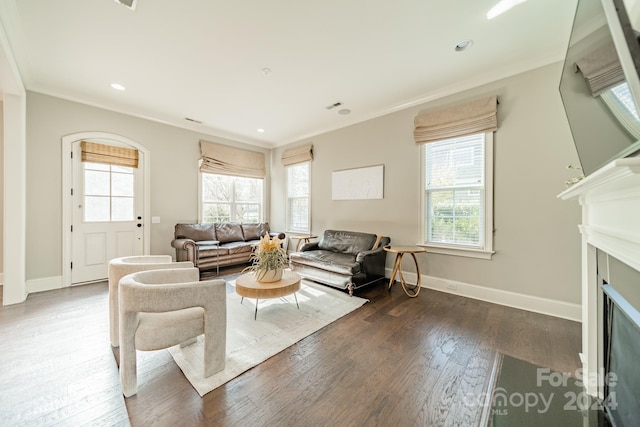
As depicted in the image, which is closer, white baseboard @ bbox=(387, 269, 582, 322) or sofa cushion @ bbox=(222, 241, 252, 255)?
white baseboard @ bbox=(387, 269, 582, 322)

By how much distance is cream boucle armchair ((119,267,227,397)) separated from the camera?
1.48m

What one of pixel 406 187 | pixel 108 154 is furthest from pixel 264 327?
pixel 108 154

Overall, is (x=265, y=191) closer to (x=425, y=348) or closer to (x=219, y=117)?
(x=219, y=117)

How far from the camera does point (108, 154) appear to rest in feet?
12.8

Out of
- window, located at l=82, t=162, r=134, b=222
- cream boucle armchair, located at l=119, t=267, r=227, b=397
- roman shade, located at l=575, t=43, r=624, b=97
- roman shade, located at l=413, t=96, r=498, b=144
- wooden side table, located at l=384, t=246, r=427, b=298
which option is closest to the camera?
roman shade, located at l=575, t=43, r=624, b=97

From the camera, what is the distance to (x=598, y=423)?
4.04 feet

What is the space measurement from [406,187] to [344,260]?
1536 millimetres

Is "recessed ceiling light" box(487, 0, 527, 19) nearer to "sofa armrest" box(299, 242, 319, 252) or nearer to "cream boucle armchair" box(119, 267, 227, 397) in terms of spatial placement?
"cream boucle armchair" box(119, 267, 227, 397)

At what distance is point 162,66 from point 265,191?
3529 mm

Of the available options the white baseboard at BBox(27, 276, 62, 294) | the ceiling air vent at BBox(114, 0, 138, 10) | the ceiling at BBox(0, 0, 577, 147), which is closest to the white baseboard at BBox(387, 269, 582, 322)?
the ceiling at BBox(0, 0, 577, 147)

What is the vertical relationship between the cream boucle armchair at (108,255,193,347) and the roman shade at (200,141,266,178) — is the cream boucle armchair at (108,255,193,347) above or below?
below

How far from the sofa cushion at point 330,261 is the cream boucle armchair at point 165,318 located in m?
1.90

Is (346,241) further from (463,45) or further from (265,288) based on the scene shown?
(463,45)

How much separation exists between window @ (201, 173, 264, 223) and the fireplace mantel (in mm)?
5461
